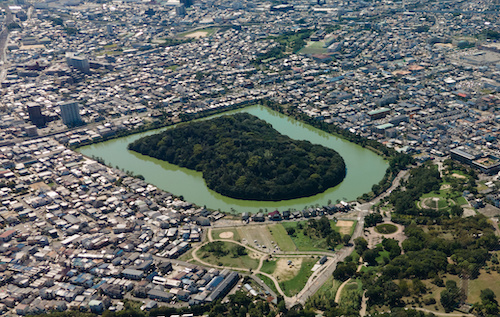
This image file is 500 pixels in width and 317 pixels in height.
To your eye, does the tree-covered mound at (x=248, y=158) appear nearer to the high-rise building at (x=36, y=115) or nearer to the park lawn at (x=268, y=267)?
the park lawn at (x=268, y=267)

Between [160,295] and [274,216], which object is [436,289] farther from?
[160,295]

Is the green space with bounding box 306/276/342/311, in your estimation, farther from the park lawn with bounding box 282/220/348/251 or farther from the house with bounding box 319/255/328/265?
the park lawn with bounding box 282/220/348/251

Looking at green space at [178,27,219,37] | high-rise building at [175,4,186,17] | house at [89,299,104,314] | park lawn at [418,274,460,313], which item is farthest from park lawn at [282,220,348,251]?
high-rise building at [175,4,186,17]

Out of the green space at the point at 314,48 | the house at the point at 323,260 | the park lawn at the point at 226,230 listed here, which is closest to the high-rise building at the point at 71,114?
the park lawn at the point at 226,230

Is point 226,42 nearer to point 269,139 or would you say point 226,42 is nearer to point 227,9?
point 227,9

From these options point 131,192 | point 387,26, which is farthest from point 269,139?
point 387,26

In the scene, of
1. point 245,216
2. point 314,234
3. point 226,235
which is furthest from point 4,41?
point 314,234
